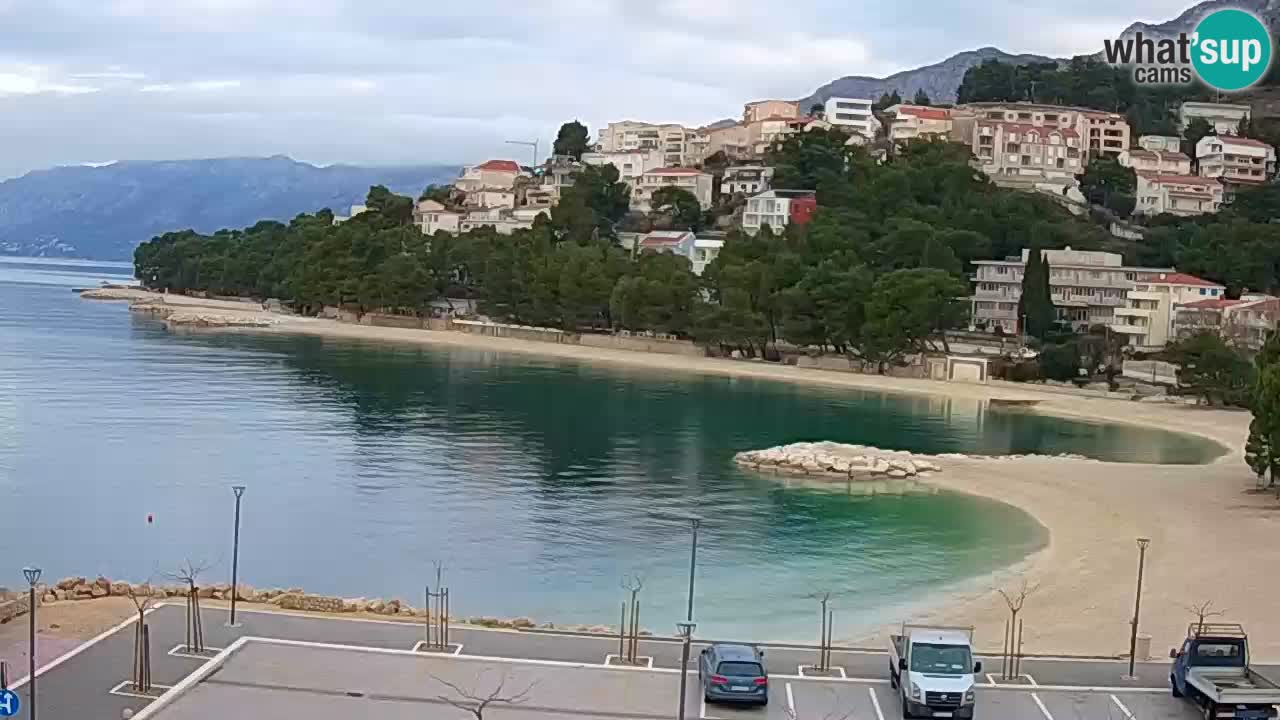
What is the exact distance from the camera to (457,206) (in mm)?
131500

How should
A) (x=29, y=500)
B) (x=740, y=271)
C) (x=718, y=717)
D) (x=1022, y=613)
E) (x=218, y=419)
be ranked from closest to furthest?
(x=718, y=717), (x=1022, y=613), (x=29, y=500), (x=218, y=419), (x=740, y=271)

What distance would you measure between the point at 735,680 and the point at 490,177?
125m

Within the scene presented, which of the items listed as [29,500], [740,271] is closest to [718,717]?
[29,500]

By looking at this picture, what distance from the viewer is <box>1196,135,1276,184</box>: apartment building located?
10262cm

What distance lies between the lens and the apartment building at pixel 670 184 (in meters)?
110

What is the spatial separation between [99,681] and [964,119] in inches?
4167

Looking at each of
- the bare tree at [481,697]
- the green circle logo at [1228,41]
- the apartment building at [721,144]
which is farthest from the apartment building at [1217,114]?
the bare tree at [481,697]

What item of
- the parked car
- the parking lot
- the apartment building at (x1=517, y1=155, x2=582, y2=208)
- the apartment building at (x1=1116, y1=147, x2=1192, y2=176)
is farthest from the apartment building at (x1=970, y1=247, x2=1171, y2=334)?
the parked car

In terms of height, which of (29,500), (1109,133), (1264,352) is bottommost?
(29,500)

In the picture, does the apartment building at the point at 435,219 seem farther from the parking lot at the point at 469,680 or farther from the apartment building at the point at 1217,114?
the parking lot at the point at 469,680

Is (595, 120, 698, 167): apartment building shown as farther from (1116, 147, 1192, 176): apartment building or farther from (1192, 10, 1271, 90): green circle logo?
(1192, 10, 1271, 90): green circle logo

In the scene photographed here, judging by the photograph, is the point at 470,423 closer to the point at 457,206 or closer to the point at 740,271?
the point at 740,271

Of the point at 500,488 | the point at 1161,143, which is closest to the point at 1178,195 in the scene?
the point at 1161,143

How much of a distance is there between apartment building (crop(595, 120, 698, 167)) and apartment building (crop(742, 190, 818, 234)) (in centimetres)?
2687
